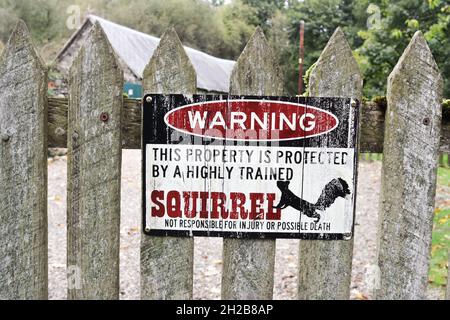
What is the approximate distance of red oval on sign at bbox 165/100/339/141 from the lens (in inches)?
57.1

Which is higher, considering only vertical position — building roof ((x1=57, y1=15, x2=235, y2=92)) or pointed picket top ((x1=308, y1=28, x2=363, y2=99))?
building roof ((x1=57, y1=15, x2=235, y2=92))

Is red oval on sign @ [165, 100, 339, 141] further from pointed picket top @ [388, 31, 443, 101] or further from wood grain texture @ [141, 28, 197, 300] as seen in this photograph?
pointed picket top @ [388, 31, 443, 101]

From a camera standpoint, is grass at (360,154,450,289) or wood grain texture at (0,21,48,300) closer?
wood grain texture at (0,21,48,300)

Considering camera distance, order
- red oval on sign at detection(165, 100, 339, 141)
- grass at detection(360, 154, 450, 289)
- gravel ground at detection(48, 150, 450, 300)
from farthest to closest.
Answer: gravel ground at detection(48, 150, 450, 300) → grass at detection(360, 154, 450, 289) → red oval on sign at detection(165, 100, 339, 141)

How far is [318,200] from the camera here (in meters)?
1.50

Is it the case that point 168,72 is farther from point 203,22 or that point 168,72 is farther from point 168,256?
point 203,22

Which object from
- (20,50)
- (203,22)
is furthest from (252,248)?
(203,22)

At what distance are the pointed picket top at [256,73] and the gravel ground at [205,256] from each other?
99 cm

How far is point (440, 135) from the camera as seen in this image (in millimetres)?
1521

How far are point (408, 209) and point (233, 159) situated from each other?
67 centimetres

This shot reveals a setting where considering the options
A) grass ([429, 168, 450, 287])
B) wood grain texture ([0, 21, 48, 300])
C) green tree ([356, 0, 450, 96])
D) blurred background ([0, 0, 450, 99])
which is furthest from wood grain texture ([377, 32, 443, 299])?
blurred background ([0, 0, 450, 99])

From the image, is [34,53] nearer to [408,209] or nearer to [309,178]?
[309,178]

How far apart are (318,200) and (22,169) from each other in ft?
3.57
